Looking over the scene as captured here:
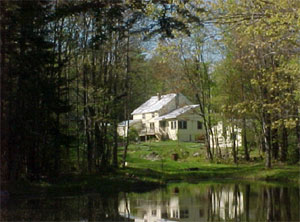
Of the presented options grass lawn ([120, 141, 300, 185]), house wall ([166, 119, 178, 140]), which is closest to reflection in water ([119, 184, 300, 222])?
grass lawn ([120, 141, 300, 185])

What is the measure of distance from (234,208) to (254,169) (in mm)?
15531

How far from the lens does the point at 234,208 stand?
13602mm

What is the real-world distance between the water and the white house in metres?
32.2

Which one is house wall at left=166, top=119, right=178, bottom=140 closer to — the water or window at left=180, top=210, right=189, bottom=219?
the water

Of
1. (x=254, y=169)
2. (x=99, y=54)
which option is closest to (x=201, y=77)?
(x=254, y=169)

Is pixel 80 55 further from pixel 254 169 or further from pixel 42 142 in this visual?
pixel 254 169

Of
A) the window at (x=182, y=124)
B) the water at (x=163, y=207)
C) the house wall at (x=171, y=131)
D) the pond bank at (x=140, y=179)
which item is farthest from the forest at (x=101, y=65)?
the house wall at (x=171, y=131)

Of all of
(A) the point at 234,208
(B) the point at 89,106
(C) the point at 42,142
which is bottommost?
(A) the point at 234,208

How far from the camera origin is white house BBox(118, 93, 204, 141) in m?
51.5

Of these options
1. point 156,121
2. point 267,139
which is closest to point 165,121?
point 156,121

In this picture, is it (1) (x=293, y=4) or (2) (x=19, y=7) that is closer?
(2) (x=19, y=7)

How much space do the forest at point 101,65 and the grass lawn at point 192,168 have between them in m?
1.90

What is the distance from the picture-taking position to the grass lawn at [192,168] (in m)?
25.3

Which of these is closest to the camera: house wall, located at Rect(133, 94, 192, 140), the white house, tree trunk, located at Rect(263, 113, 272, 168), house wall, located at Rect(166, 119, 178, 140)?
tree trunk, located at Rect(263, 113, 272, 168)
